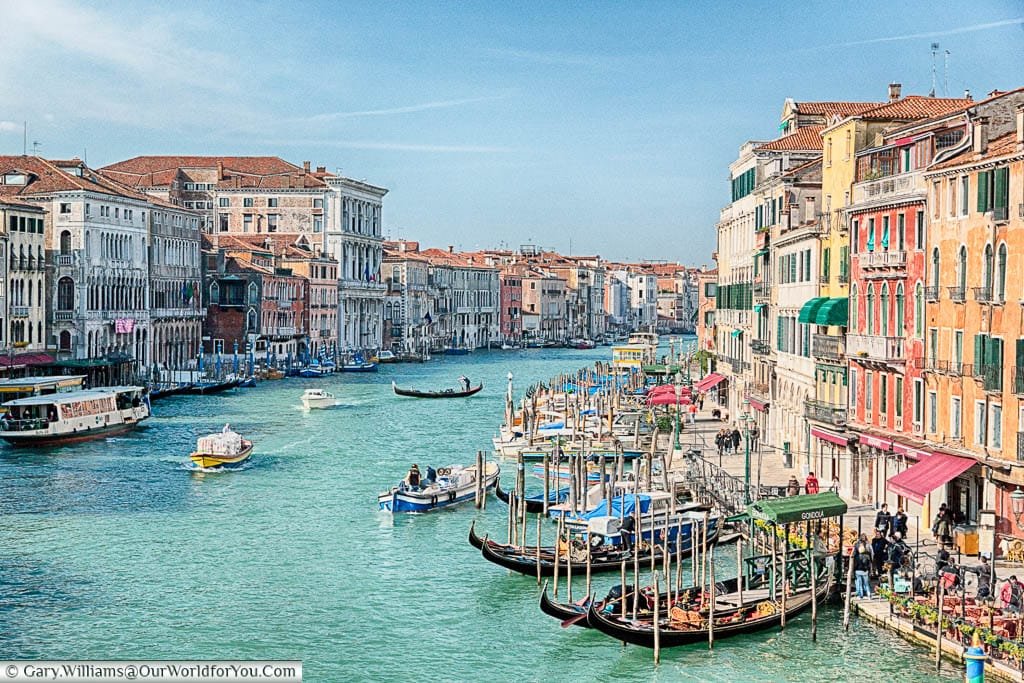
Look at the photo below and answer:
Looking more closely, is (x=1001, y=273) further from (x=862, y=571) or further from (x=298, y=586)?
(x=298, y=586)

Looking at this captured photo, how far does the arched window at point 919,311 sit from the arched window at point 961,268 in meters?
0.93

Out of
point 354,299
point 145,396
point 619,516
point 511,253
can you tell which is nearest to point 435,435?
point 145,396

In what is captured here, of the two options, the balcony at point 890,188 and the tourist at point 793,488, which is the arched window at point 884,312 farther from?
the tourist at point 793,488

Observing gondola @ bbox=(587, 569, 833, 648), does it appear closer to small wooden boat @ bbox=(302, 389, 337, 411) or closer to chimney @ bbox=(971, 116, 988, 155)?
chimney @ bbox=(971, 116, 988, 155)

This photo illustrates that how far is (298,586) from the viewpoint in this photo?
16750mm

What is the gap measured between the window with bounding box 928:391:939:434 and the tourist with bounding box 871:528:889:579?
7.62 ft

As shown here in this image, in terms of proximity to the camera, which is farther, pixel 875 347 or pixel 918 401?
pixel 875 347

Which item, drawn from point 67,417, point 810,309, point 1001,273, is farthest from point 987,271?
point 67,417

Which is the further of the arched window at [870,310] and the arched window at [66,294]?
the arched window at [66,294]

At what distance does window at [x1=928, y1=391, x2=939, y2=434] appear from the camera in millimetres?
16375

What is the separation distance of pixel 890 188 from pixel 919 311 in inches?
68.4

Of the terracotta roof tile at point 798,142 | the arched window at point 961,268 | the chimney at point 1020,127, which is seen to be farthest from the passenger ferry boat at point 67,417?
the chimney at point 1020,127

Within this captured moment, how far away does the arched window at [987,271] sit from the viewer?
15.2m

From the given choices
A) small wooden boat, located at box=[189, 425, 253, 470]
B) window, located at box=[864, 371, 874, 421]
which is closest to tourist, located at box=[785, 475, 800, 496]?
window, located at box=[864, 371, 874, 421]
